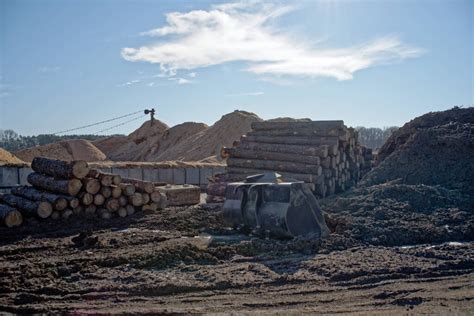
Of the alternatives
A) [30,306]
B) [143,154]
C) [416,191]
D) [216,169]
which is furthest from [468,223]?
[143,154]

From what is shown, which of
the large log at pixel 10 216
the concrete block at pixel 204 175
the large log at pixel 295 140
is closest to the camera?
the large log at pixel 10 216

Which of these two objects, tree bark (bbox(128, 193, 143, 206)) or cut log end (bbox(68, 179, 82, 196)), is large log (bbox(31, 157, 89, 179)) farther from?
tree bark (bbox(128, 193, 143, 206))

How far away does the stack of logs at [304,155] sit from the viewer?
15031 mm

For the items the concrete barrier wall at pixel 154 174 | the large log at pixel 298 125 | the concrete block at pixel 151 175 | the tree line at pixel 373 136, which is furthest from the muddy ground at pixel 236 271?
the tree line at pixel 373 136

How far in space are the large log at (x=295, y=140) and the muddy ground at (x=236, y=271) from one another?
531 centimetres

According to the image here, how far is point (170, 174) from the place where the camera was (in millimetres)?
22109

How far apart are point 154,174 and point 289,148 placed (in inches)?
314

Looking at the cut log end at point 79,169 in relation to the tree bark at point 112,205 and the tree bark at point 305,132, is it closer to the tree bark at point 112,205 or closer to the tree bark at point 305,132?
the tree bark at point 112,205

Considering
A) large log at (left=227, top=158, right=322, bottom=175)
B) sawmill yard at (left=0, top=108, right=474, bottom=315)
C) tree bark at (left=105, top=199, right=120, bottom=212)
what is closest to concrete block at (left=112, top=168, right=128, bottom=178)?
large log at (left=227, top=158, right=322, bottom=175)

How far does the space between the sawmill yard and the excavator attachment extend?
0.28m

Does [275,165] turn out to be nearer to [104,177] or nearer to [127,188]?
[127,188]

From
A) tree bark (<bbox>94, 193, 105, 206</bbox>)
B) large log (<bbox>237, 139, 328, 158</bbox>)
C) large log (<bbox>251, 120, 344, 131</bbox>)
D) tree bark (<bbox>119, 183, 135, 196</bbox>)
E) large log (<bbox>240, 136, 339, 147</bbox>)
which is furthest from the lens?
large log (<bbox>251, 120, 344, 131</bbox>)

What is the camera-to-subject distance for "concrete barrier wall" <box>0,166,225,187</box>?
20.6 m

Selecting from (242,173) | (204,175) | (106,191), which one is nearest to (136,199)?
(106,191)
